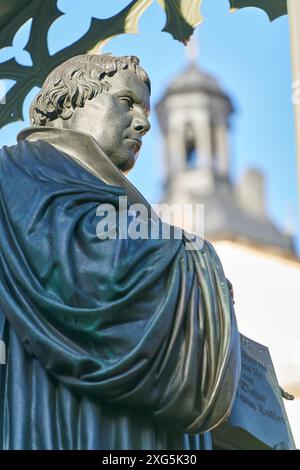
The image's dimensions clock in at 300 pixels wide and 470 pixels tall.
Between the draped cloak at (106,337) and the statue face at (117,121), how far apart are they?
43 centimetres

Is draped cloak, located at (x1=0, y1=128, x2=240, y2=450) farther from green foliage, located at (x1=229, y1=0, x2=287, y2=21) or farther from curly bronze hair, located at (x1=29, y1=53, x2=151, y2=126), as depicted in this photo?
green foliage, located at (x1=229, y1=0, x2=287, y2=21)

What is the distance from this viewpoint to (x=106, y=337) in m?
5.79

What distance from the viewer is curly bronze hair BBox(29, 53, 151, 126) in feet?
21.4

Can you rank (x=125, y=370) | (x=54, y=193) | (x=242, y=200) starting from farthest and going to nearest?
(x=242, y=200) → (x=54, y=193) → (x=125, y=370)

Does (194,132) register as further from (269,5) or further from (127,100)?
(127,100)

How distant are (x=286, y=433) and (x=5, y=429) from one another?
108 centimetres

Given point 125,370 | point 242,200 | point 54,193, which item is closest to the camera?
point 125,370

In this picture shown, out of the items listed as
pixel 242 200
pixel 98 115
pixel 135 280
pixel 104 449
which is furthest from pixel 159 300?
pixel 242 200

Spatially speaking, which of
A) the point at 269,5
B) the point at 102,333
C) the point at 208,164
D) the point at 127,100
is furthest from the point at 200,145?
the point at 102,333

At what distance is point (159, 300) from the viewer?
5.87 m

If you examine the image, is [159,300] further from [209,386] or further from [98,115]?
[98,115]

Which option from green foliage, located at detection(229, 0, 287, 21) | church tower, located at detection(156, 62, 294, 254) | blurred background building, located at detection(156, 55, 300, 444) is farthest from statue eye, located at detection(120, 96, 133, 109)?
church tower, located at detection(156, 62, 294, 254)
